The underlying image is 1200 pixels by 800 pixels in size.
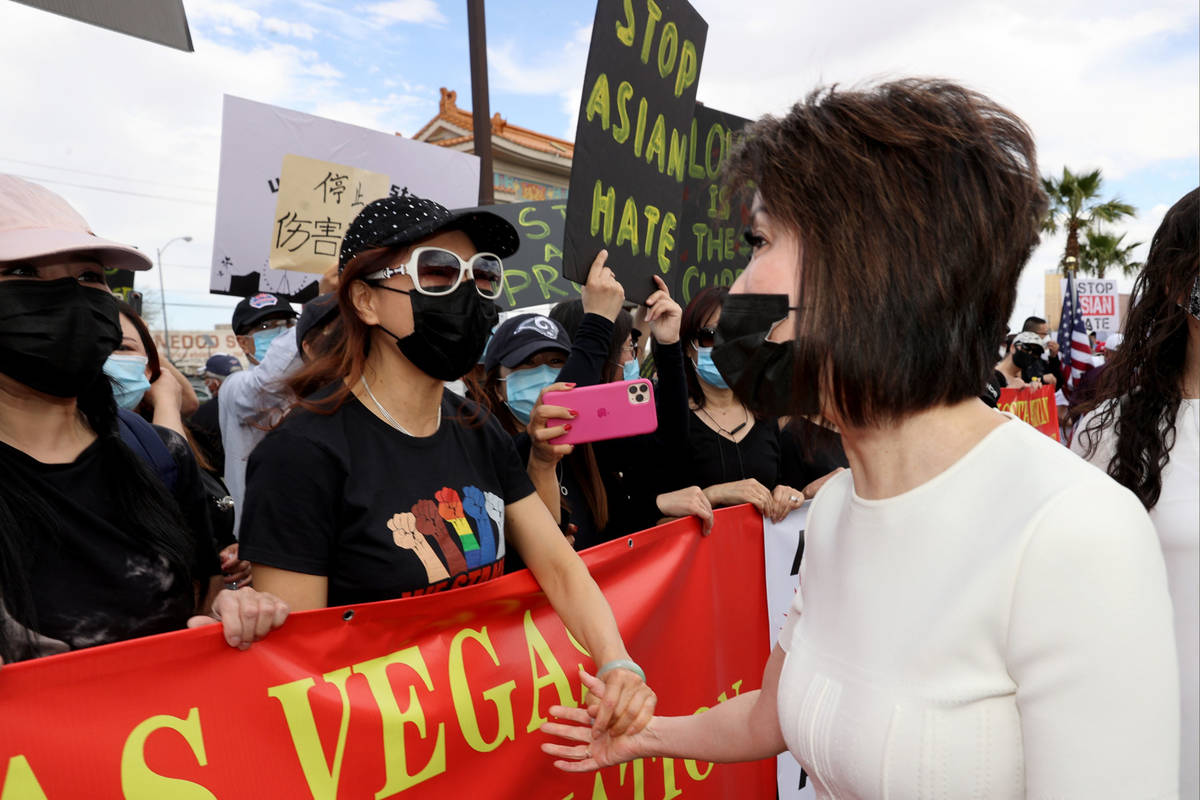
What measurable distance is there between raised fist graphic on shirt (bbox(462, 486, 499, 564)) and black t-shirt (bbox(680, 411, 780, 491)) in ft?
4.69

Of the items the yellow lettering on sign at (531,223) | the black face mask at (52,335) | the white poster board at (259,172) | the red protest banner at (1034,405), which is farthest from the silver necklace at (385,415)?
the red protest banner at (1034,405)

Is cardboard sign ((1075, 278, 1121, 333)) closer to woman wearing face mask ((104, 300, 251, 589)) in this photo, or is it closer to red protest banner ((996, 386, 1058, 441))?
red protest banner ((996, 386, 1058, 441))

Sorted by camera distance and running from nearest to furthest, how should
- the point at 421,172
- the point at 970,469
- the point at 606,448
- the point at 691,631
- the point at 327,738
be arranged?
the point at 970,469
the point at 327,738
the point at 691,631
the point at 606,448
the point at 421,172

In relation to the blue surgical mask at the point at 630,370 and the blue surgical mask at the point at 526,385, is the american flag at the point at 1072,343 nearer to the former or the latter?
the blue surgical mask at the point at 630,370

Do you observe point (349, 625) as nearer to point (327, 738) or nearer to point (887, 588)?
point (327, 738)

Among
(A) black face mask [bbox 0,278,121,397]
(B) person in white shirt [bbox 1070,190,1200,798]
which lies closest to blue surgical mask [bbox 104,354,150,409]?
(A) black face mask [bbox 0,278,121,397]

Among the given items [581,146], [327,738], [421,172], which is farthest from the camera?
[421,172]

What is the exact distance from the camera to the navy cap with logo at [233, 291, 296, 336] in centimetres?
500

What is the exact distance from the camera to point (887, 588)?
51.1 inches

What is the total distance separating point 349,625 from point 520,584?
522mm

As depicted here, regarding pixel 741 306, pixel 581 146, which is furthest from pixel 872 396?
pixel 581 146

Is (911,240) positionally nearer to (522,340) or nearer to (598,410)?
(598,410)

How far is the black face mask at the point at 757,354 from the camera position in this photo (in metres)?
1.39

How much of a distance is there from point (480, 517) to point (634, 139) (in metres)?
1.49
